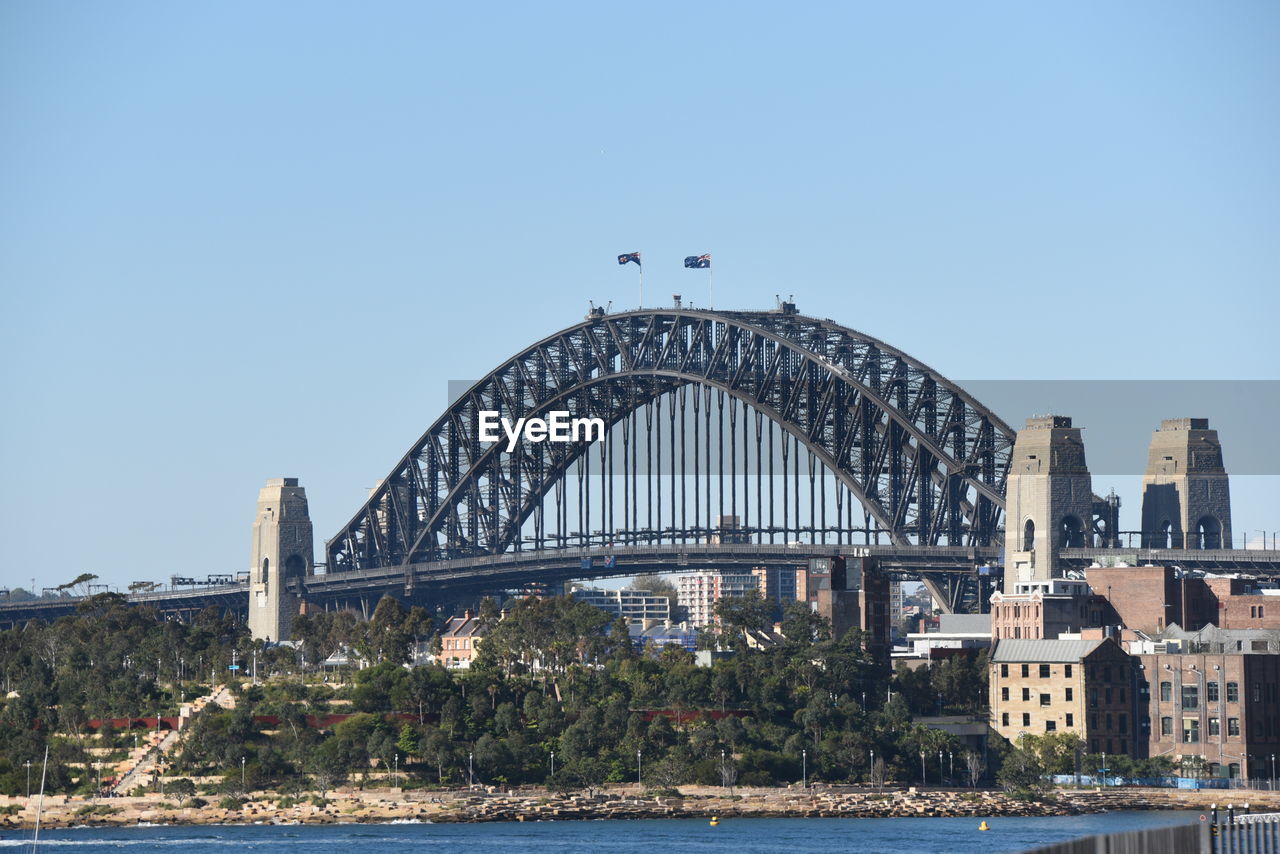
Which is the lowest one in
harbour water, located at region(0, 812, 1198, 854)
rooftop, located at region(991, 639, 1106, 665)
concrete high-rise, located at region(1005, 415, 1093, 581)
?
harbour water, located at region(0, 812, 1198, 854)

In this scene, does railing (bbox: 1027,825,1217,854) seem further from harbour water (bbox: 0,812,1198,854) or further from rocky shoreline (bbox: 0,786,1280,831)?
rocky shoreline (bbox: 0,786,1280,831)

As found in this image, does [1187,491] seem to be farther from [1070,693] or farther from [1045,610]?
[1070,693]

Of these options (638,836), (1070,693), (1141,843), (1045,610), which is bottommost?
(638,836)

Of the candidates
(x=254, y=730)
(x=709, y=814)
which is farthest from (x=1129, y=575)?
(x=254, y=730)

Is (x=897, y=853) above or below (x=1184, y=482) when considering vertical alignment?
below

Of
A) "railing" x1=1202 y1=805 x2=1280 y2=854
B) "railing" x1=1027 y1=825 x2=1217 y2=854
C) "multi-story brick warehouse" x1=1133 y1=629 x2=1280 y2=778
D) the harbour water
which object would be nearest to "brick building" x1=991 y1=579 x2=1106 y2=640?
"multi-story brick warehouse" x1=1133 y1=629 x2=1280 y2=778

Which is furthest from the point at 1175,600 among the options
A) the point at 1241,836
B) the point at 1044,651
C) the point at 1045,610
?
the point at 1241,836

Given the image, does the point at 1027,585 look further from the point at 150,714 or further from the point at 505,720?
the point at 150,714
